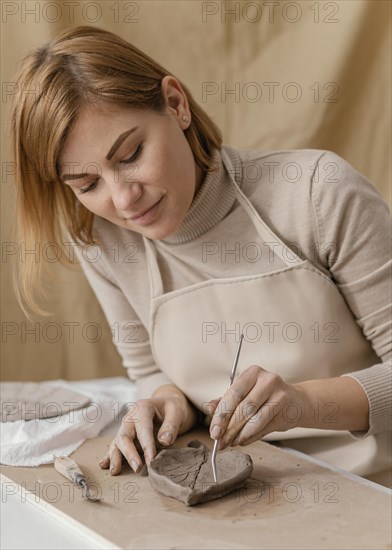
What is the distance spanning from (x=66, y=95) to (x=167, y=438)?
620 mm

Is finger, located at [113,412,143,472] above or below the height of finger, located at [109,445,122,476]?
above

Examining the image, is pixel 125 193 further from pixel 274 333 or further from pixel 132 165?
pixel 274 333

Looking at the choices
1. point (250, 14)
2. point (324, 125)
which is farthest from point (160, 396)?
point (250, 14)

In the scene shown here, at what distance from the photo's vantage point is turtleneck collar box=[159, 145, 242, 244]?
4.86 ft

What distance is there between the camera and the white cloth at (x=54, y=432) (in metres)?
1.35

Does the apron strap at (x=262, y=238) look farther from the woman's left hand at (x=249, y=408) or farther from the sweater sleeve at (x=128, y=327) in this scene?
the woman's left hand at (x=249, y=408)

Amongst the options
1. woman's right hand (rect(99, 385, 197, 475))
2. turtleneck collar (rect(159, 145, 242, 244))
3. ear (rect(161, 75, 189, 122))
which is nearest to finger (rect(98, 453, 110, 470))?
woman's right hand (rect(99, 385, 197, 475))

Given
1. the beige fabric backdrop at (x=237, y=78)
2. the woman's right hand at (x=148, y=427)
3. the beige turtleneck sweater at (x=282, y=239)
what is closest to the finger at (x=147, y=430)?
the woman's right hand at (x=148, y=427)

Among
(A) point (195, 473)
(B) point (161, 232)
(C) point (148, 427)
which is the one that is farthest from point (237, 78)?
(A) point (195, 473)

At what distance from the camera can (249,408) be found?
1.18 metres

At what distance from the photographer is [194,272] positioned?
5.00 feet

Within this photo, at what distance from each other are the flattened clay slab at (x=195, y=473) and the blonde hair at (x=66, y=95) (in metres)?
0.56

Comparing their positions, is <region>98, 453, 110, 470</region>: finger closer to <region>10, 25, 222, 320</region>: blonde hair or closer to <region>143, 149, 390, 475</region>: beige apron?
<region>143, 149, 390, 475</region>: beige apron

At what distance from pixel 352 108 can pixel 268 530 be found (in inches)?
56.8
